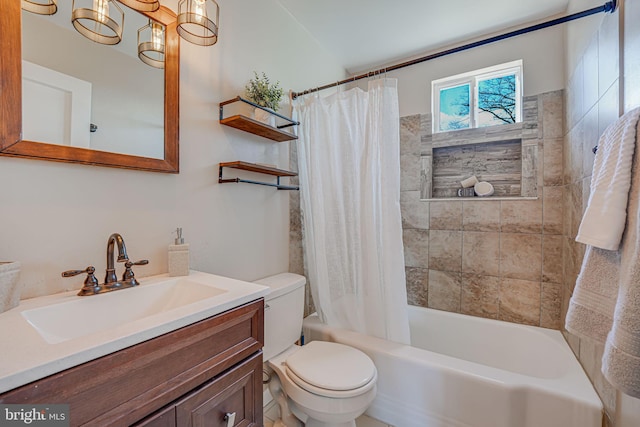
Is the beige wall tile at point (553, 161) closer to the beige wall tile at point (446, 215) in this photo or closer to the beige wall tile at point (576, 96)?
the beige wall tile at point (576, 96)

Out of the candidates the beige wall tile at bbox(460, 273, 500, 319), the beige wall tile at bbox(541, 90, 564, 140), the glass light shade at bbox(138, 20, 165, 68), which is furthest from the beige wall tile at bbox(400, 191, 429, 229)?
the glass light shade at bbox(138, 20, 165, 68)

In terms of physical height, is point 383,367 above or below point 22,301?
below

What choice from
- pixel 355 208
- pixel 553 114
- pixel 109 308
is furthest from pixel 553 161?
pixel 109 308

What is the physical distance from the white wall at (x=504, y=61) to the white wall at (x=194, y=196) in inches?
32.8

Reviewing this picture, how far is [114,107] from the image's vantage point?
108 cm

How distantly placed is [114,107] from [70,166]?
281mm

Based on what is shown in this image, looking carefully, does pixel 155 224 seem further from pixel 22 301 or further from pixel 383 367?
pixel 383 367

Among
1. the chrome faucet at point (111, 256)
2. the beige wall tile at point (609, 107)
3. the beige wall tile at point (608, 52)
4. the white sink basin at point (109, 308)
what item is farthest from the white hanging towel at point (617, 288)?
the chrome faucet at point (111, 256)

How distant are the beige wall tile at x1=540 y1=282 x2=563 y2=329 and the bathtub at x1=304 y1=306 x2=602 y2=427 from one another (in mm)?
72

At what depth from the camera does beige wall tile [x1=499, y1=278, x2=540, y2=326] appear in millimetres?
1923

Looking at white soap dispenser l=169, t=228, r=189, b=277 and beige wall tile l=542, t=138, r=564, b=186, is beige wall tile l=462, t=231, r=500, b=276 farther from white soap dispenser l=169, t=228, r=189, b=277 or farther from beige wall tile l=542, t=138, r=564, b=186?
white soap dispenser l=169, t=228, r=189, b=277

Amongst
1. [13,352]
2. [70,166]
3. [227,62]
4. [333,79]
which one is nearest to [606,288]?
[13,352]

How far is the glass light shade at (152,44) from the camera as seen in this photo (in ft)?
3.82

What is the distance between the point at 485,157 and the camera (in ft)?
7.18
